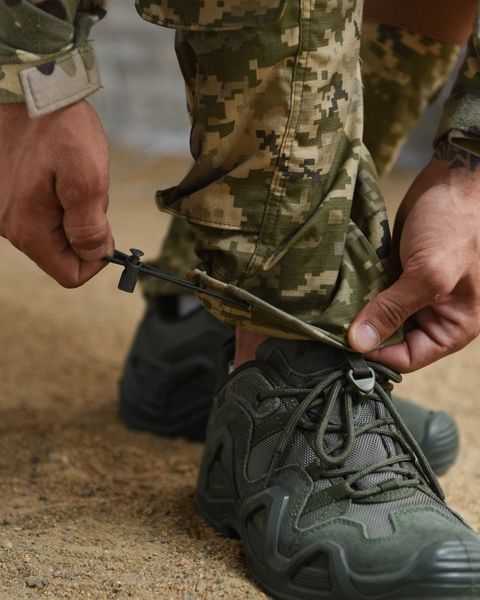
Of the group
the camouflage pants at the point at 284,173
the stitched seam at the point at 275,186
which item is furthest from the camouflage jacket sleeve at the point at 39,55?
the stitched seam at the point at 275,186

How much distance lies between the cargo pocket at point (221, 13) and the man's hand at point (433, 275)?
27 centimetres

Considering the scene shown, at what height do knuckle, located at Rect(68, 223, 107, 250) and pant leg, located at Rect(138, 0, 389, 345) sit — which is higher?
pant leg, located at Rect(138, 0, 389, 345)

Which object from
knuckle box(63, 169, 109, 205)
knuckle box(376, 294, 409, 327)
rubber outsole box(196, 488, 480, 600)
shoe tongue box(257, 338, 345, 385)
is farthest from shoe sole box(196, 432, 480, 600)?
knuckle box(63, 169, 109, 205)

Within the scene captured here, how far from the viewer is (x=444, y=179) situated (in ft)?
3.45

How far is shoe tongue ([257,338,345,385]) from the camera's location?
1.02m

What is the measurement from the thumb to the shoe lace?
0.03 metres

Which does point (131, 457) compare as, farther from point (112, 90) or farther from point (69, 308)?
point (112, 90)

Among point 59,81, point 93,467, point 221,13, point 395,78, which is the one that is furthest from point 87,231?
point 395,78

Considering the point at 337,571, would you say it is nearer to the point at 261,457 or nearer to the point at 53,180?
the point at 261,457

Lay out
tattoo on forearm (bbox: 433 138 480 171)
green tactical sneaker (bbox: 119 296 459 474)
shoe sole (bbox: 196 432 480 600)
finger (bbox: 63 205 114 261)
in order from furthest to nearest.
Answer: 1. green tactical sneaker (bbox: 119 296 459 474)
2. tattoo on forearm (bbox: 433 138 480 171)
3. finger (bbox: 63 205 114 261)
4. shoe sole (bbox: 196 432 480 600)

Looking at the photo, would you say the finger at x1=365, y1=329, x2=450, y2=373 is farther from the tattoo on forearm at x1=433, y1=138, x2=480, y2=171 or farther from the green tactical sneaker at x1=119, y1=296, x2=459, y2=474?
the green tactical sneaker at x1=119, y1=296, x2=459, y2=474

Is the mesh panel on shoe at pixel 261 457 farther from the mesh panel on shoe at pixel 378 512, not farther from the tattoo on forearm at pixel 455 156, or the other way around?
the tattoo on forearm at pixel 455 156

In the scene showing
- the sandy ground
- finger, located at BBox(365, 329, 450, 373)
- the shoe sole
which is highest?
finger, located at BBox(365, 329, 450, 373)

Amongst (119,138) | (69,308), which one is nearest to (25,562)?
(69,308)
